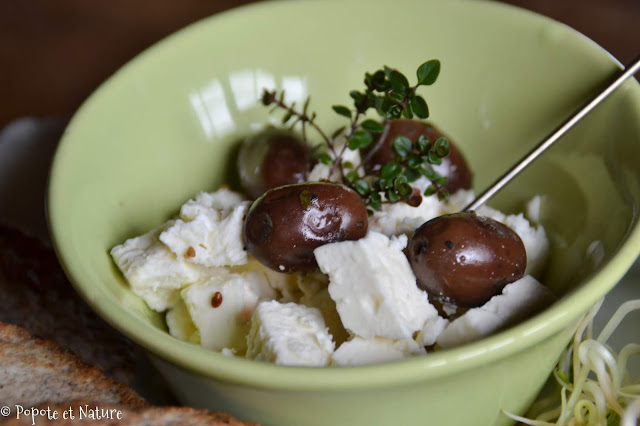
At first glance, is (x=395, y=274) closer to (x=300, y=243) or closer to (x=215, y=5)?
(x=300, y=243)

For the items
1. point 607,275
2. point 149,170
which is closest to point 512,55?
point 607,275

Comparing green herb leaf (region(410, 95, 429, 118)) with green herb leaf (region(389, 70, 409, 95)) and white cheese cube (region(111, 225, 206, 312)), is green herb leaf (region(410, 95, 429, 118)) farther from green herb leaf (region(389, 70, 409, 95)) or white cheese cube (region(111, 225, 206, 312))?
white cheese cube (region(111, 225, 206, 312))

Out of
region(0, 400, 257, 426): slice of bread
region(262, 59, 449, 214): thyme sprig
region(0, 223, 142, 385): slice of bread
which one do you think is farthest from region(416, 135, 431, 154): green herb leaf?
region(0, 223, 142, 385): slice of bread

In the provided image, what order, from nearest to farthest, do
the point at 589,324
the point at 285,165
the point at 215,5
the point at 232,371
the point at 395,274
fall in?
the point at 232,371, the point at 395,274, the point at 589,324, the point at 285,165, the point at 215,5

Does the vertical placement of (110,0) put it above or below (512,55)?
below

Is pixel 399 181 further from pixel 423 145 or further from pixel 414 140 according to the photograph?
pixel 414 140

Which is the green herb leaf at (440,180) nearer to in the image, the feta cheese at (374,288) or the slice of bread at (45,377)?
the feta cheese at (374,288)
